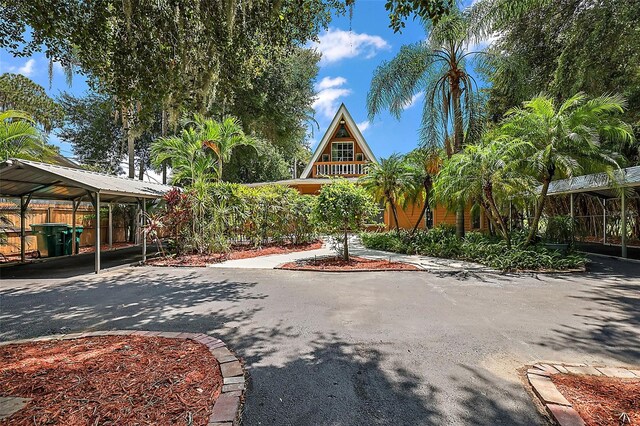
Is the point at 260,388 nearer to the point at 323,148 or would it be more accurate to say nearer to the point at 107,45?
the point at 107,45

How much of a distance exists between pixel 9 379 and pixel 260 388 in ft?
7.04

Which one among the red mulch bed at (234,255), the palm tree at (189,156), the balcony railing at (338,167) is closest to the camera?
the red mulch bed at (234,255)

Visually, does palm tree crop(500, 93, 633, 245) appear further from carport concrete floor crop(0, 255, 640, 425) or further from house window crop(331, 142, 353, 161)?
house window crop(331, 142, 353, 161)

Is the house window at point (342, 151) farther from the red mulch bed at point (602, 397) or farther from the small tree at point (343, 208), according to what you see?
the red mulch bed at point (602, 397)

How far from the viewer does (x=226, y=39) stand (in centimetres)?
496

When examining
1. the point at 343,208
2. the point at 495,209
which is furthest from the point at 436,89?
the point at 343,208

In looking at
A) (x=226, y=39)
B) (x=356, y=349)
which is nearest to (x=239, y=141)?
(x=226, y=39)

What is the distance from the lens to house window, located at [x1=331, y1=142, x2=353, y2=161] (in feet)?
70.9

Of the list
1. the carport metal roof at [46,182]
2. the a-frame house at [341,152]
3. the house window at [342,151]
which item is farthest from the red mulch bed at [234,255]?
the house window at [342,151]

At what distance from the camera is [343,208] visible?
8844 millimetres

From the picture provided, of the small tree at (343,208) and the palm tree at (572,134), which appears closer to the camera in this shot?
the palm tree at (572,134)

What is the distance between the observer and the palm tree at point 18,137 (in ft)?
27.5

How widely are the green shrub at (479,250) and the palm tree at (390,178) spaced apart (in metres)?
1.85

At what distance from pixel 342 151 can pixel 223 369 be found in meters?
19.7
